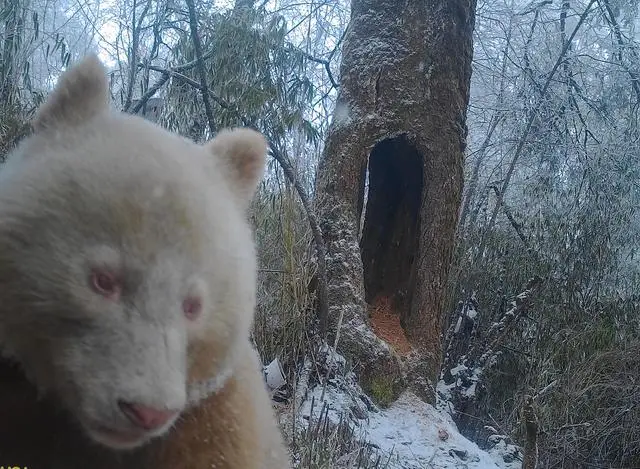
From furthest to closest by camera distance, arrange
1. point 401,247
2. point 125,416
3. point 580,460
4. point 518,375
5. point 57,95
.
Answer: point 518,375 → point 580,460 → point 401,247 → point 57,95 → point 125,416

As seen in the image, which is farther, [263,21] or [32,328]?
[263,21]

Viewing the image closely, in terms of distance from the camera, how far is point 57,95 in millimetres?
1184

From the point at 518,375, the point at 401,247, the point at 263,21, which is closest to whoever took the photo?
the point at 263,21

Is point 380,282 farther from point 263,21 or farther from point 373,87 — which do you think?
point 263,21

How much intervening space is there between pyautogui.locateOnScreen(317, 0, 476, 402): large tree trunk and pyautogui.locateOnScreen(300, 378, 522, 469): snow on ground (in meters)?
0.39

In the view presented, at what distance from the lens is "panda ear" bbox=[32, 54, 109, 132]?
1171 mm

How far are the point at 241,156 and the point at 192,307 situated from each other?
0.40 metres

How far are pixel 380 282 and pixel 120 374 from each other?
4.58 metres

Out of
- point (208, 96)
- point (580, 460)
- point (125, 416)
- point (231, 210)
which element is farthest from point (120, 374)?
point (580, 460)

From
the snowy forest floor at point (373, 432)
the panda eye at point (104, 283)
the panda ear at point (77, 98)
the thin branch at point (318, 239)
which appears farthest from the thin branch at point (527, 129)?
the panda eye at point (104, 283)

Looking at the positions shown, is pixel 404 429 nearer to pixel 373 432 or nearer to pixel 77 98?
pixel 373 432

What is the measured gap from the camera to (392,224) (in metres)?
5.39

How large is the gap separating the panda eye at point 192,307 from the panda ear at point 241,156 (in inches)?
12.6

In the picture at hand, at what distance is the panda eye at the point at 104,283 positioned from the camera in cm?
95
